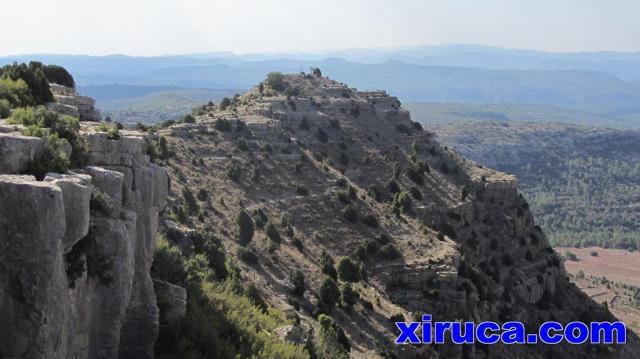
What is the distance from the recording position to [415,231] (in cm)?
5706

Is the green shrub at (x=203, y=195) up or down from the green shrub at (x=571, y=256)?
up

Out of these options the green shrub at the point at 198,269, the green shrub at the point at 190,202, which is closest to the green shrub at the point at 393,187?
the green shrub at the point at 190,202

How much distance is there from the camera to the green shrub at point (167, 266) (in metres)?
21.2

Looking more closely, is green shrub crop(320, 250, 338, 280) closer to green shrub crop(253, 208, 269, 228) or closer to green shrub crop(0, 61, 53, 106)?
green shrub crop(253, 208, 269, 228)

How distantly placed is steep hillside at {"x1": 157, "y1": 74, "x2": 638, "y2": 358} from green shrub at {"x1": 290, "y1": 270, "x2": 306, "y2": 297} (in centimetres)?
9

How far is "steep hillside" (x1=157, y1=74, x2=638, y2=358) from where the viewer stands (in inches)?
1666

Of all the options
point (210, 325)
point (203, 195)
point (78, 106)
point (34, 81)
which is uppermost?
point (34, 81)

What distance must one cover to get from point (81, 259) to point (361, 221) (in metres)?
43.3

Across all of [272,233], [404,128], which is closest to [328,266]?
[272,233]

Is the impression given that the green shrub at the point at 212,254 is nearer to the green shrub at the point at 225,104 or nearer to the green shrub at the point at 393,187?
the green shrub at the point at 393,187

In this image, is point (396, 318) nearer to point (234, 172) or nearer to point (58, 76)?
point (234, 172)

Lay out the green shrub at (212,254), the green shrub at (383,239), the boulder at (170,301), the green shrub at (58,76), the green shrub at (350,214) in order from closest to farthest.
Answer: the boulder at (170,301) → the green shrub at (58,76) → the green shrub at (212,254) → the green shrub at (383,239) → the green shrub at (350,214)

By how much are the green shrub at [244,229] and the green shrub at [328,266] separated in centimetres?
544

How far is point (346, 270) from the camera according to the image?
150 feet
